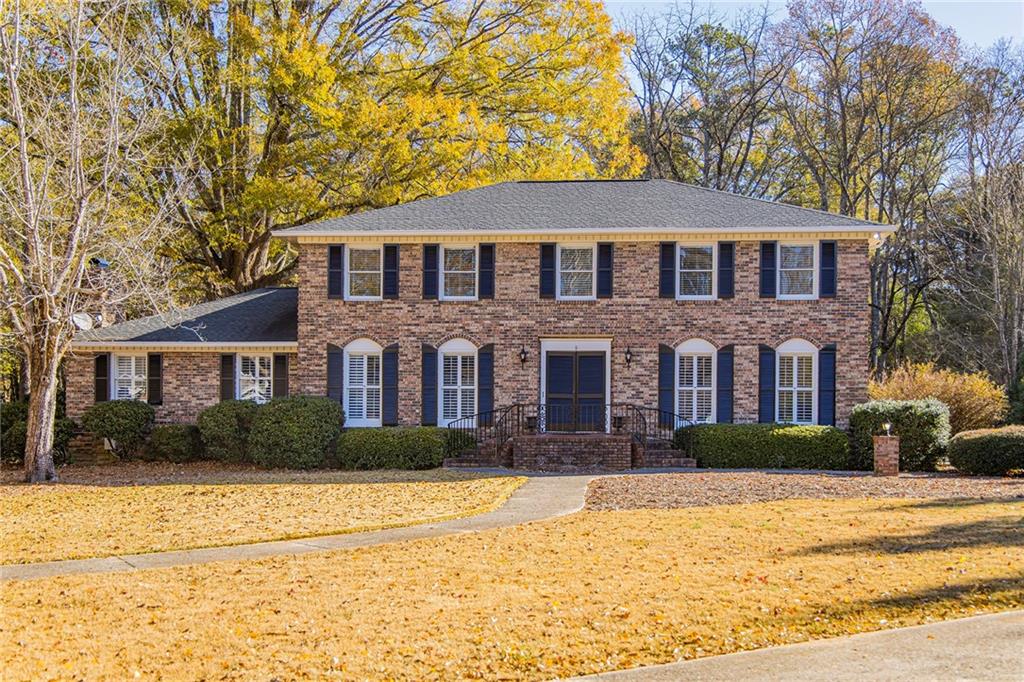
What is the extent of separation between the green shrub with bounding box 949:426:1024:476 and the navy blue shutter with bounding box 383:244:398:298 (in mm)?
12958

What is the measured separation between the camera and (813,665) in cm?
757

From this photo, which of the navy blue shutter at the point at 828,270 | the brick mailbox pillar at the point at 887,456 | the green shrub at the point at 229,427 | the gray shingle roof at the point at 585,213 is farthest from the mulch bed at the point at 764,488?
the green shrub at the point at 229,427

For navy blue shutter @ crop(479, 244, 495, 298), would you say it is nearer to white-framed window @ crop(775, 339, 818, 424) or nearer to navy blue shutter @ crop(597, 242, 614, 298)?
navy blue shutter @ crop(597, 242, 614, 298)

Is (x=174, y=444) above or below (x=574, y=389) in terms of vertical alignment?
below

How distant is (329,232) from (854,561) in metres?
16.8

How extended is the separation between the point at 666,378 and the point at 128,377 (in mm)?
13430

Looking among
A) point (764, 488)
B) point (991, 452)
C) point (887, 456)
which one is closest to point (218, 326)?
point (764, 488)

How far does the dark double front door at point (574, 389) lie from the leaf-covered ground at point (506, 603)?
11705 millimetres

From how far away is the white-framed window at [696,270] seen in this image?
81.7ft

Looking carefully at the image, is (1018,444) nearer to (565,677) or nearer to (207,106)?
(565,677)

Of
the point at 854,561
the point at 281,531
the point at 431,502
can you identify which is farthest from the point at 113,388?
the point at 854,561

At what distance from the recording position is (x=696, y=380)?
2484cm

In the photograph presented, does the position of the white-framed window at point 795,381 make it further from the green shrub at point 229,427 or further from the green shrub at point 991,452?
the green shrub at point 229,427

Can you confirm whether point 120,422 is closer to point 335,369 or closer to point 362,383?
point 335,369
